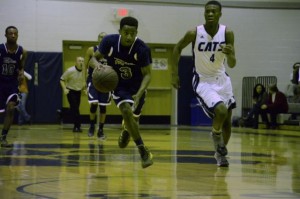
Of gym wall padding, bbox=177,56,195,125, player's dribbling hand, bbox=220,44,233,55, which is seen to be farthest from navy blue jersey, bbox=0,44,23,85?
gym wall padding, bbox=177,56,195,125

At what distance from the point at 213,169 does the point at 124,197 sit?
2.71 meters

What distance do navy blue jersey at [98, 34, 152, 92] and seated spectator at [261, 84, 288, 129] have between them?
13.1 metres

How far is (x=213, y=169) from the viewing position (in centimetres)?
770

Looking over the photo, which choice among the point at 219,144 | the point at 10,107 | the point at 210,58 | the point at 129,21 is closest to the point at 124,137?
the point at 219,144

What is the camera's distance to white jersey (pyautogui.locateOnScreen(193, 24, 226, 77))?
8.53 m

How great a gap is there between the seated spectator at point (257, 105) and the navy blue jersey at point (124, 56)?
13.5m

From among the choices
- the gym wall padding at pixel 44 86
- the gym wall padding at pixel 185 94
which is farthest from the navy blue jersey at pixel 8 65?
the gym wall padding at pixel 185 94

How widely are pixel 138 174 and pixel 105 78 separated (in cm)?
114

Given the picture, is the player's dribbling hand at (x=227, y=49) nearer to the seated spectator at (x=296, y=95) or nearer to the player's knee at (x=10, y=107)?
the player's knee at (x=10, y=107)

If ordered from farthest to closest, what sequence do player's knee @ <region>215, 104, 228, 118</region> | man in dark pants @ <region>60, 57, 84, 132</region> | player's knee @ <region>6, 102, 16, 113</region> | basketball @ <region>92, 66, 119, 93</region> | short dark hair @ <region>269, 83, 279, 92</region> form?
short dark hair @ <region>269, 83, 279, 92</region>
man in dark pants @ <region>60, 57, 84, 132</region>
player's knee @ <region>6, 102, 16, 113</region>
player's knee @ <region>215, 104, 228, 118</region>
basketball @ <region>92, 66, 119, 93</region>

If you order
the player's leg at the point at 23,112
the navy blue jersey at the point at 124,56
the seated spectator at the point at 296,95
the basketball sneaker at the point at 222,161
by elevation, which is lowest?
the player's leg at the point at 23,112

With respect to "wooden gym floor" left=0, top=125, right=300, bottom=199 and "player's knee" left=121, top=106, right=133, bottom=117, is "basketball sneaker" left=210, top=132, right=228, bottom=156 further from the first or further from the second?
"player's knee" left=121, top=106, right=133, bottom=117

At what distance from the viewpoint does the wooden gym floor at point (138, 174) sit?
5426mm

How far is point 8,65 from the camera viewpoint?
36.4ft
